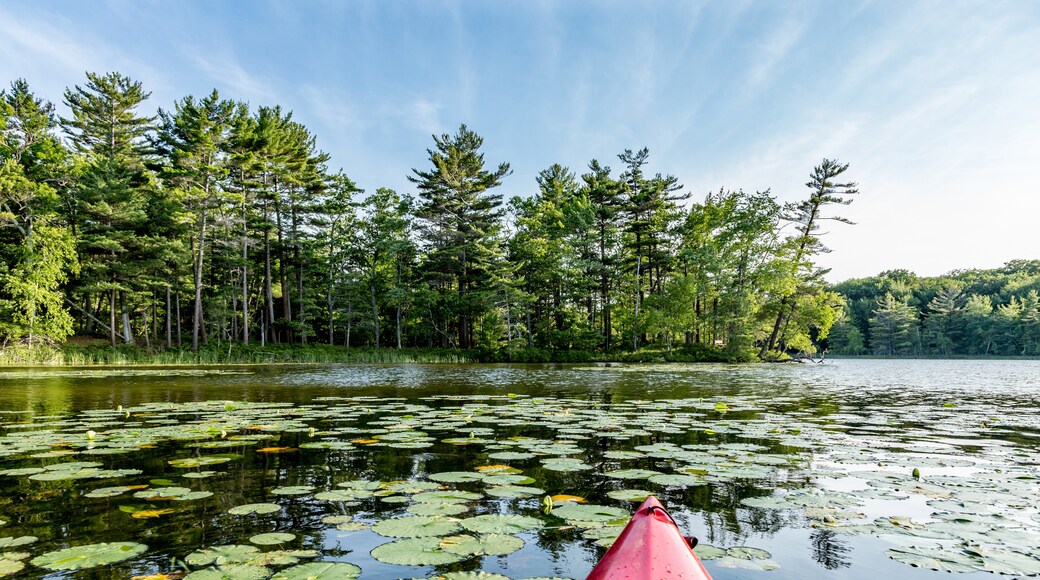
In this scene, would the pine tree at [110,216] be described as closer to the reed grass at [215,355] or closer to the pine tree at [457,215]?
the reed grass at [215,355]

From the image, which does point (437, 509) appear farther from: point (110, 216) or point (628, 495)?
point (110, 216)

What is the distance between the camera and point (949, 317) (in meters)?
69.9

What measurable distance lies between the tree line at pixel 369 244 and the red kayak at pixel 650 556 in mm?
30599

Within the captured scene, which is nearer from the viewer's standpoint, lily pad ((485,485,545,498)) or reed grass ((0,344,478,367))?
lily pad ((485,485,545,498))

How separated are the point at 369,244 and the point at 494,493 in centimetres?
3645

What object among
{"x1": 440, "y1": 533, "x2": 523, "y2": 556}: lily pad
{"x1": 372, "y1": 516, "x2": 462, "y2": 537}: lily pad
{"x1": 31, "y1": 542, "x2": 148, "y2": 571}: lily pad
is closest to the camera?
{"x1": 31, "y1": 542, "x2": 148, "y2": 571}: lily pad

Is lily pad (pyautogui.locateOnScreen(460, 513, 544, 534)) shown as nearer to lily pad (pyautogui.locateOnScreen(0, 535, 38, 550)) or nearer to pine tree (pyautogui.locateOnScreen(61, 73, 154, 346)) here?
lily pad (pyautogui.locateOnScreen(0, 535, 38, 550))

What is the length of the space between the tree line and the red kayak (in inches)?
1205

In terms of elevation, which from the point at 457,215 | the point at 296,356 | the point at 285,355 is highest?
the point at 457,215

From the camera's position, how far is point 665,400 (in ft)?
31.6

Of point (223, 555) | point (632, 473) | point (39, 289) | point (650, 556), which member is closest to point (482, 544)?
point (223, 555)

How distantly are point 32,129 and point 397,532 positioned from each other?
37534 millimetres

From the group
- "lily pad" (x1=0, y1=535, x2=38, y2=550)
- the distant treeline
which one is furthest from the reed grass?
the distant treeline

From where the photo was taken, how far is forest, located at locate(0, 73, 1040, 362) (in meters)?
28.3
